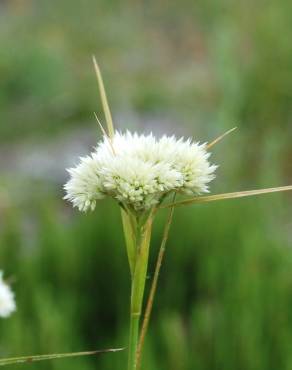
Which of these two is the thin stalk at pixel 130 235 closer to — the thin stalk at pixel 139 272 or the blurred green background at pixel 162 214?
the thin stalk at pixel 139 272

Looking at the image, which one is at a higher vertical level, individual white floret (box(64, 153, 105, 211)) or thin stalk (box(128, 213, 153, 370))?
individual white floret (box(64, 153, 105, 211))

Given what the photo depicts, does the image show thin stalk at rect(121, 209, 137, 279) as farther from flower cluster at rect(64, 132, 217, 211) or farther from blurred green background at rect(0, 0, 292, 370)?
blurred green background at rect(0, 0, 292, 370)

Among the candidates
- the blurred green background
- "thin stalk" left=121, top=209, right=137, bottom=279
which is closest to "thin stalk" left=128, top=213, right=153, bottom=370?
"thin stalk" left=121, top=209, right=137, bottom=279

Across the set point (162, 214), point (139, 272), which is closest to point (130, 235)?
point (139, 272)

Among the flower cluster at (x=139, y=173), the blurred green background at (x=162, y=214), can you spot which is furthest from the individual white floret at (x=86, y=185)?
the blurred green background at (x=162, y=214)

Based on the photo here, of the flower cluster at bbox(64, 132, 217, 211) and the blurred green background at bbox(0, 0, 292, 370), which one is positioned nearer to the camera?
the flower cluster at bbox(64, 132, 217, 211)

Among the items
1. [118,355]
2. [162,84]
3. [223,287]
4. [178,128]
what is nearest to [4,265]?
[223,287]
